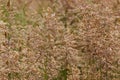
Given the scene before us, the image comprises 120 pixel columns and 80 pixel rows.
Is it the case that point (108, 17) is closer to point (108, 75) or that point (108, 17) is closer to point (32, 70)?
point (108, 75)

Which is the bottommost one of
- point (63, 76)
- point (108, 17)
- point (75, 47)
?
point (63, 76)

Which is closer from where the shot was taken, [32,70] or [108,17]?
[32,70]

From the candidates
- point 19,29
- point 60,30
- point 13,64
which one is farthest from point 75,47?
point 13,64

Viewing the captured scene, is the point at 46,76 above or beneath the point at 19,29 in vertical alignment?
beneath

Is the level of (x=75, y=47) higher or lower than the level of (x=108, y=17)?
lower

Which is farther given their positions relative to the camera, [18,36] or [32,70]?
[18,36]

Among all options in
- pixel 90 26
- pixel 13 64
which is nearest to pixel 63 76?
pixel 90 26

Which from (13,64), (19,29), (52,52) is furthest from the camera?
(19,29)

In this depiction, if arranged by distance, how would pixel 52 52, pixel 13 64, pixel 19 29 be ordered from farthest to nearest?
pixel 19 29 < pixel 52 52 < pixel 13 64

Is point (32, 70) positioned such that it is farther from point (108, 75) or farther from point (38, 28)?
point (108, 75)
